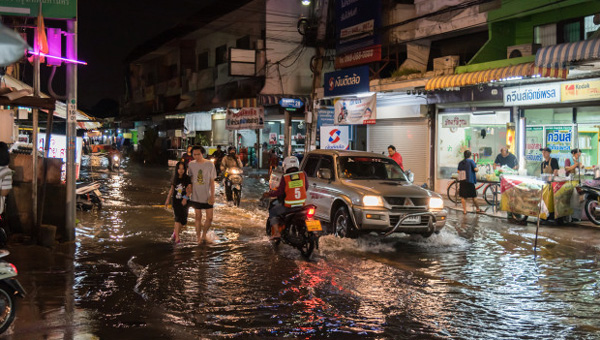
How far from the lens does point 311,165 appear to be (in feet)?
44.2

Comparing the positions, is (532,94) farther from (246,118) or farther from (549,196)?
(246,118)

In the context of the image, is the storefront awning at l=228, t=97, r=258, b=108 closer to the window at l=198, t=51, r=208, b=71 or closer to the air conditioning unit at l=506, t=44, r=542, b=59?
the window at l=198, t=51, r=208, b=71

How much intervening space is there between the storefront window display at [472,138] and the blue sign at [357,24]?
4.40 metres

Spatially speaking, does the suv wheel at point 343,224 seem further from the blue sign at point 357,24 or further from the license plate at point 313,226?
the blue sign at point 357,24

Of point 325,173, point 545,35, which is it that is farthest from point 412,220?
point 545,35

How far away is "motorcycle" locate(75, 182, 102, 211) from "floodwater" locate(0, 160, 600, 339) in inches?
111

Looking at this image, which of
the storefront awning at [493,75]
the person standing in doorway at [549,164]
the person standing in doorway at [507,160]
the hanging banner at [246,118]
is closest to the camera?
the storefront awning at [493,75]

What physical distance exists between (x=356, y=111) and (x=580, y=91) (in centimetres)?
963

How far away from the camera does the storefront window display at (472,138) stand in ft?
65.6

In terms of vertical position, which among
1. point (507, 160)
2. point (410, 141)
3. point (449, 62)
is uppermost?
point (449, 62)

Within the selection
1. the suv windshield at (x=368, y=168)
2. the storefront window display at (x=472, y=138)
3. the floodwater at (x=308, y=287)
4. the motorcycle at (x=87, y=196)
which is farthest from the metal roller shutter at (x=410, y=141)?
the motorcycle at (x=87, y=196)

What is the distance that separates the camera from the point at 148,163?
4794 cm

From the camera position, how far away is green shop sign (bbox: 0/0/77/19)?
10.1 m

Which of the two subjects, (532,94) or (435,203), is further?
(532,94)
